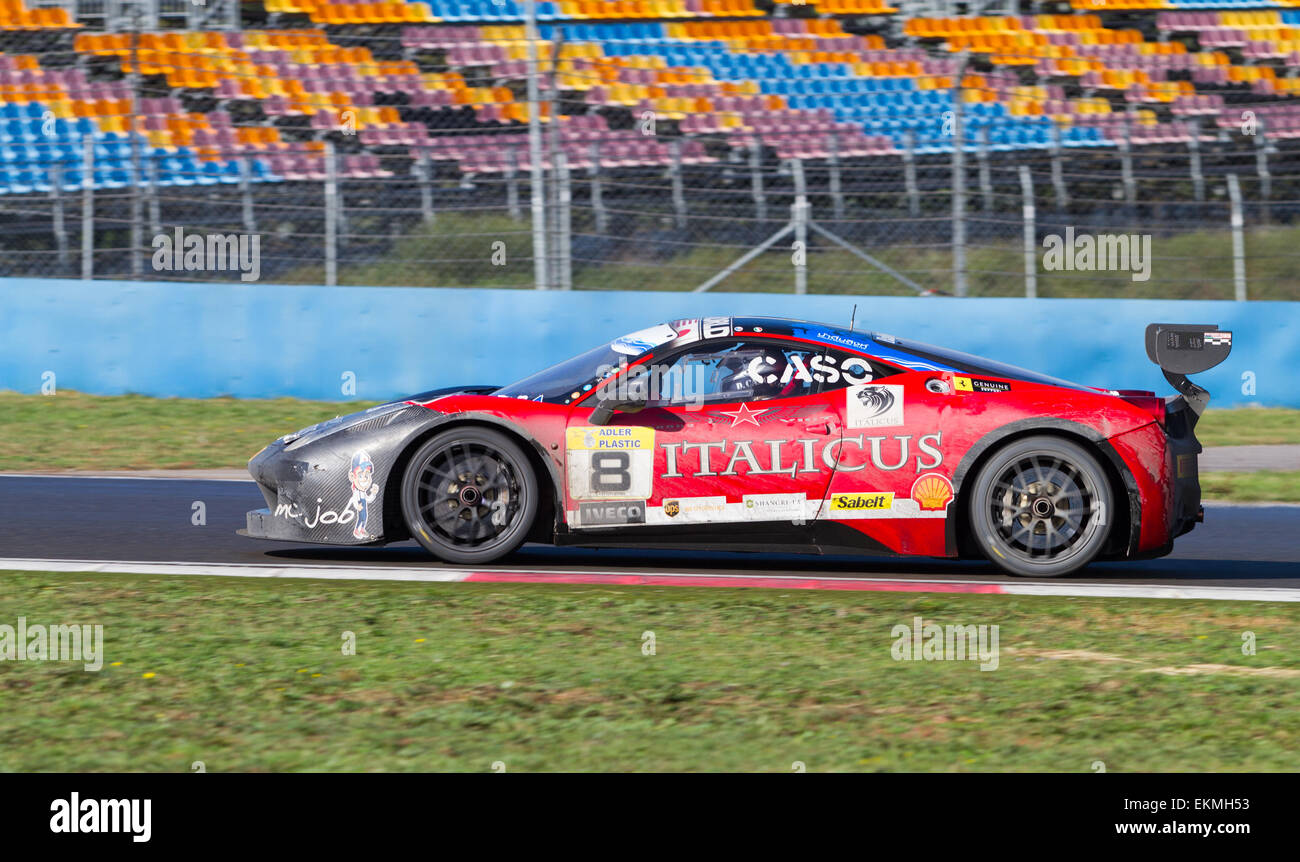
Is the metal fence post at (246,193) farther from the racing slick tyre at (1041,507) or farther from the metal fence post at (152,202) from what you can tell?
the racing slick tyre at (1041,507)

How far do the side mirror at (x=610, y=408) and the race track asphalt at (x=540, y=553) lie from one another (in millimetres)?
794

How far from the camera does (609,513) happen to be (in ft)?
23.3

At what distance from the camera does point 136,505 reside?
947 centimetres

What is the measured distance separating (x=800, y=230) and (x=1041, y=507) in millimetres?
7866

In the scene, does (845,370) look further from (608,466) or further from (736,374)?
(608,466)

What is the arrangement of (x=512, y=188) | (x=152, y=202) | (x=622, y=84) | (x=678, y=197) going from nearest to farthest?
(x=512, y=188)
(x=152, y=202)
(x=678, y=197)
(x=622, y=84)

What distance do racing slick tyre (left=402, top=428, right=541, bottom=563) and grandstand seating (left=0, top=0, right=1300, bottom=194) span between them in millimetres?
7483

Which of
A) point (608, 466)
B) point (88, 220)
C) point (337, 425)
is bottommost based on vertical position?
point (608, 466)

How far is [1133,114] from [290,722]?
54.0ft

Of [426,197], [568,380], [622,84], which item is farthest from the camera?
[622,84]

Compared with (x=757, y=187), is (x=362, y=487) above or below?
below

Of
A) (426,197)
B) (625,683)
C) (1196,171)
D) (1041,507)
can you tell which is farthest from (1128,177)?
(625,683)

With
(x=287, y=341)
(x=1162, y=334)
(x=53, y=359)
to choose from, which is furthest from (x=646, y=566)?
(x=53, y=359)

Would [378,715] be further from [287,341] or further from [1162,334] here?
[287,341]
